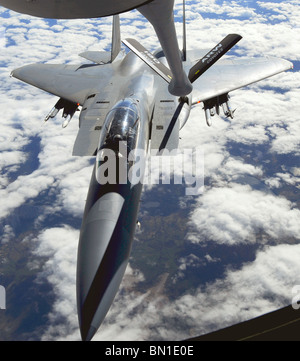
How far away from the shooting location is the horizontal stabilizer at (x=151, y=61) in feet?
34.9

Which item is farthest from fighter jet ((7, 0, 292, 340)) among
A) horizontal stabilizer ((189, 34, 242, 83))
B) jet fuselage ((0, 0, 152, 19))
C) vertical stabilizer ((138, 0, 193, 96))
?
vertical stabilizer ((138, 0, 193, 96))

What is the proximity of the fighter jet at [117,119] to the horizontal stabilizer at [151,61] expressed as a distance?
4cm

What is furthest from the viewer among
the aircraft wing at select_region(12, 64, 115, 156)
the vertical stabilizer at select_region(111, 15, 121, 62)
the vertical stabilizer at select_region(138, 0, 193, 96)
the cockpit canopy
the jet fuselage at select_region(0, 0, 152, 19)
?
the vertical stabilizer at select_region(111, 15, 121, 62)

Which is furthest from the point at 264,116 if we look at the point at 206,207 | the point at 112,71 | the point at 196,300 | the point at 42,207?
the point at 112,71

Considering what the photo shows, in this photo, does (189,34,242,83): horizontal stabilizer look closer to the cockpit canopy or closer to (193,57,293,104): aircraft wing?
the cockpit canopy

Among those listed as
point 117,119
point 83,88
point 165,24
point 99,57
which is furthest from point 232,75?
point 165,24

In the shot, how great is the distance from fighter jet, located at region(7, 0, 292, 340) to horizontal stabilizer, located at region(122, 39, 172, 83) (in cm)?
4

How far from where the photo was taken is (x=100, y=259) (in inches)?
327

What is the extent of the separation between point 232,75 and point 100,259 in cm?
1670

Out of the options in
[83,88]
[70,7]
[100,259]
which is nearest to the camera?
[70,7]

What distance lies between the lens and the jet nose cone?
7676 millimetres

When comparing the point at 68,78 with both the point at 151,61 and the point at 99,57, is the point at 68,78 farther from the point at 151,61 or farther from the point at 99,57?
A: the point at 151,61

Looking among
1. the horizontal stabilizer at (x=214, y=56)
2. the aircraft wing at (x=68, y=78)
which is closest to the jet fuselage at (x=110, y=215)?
the horizontal stabilizer at (x=214, y=56)
